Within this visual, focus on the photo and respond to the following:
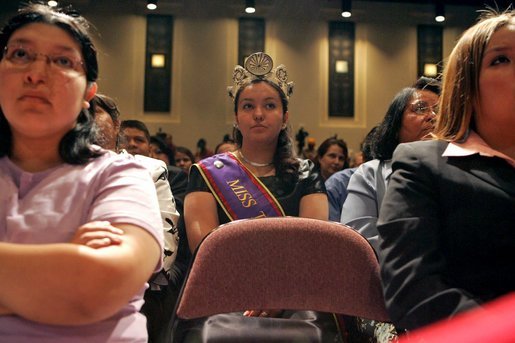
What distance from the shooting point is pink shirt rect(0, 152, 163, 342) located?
1.07 m

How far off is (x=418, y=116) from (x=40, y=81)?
5.92ft

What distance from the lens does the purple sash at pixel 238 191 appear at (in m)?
2.45

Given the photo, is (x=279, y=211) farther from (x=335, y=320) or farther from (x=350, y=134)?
(x=350, y=134)

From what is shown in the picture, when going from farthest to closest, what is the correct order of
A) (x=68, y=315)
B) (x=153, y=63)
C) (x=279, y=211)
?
(x=153, y=63) → (x=279, y=211) → (x=68, y=315)

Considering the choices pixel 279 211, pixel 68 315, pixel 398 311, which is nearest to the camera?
pixel 68 315

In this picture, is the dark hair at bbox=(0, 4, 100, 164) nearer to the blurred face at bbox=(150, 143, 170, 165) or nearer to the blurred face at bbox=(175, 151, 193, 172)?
the blurred face at bbox=(150, 143, 170, 165)

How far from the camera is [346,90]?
456 inches

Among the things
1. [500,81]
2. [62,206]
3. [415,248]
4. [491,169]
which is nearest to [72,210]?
[62,206]

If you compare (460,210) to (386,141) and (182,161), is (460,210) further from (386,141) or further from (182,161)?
(182,161)

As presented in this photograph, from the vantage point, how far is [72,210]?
1169 millimetres

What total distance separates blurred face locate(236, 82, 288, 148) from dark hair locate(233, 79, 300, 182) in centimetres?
3

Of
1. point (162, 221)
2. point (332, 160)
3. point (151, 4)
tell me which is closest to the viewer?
point (162, 221)

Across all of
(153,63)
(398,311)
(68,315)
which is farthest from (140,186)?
(153,63)

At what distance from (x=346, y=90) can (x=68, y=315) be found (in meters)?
11.0
